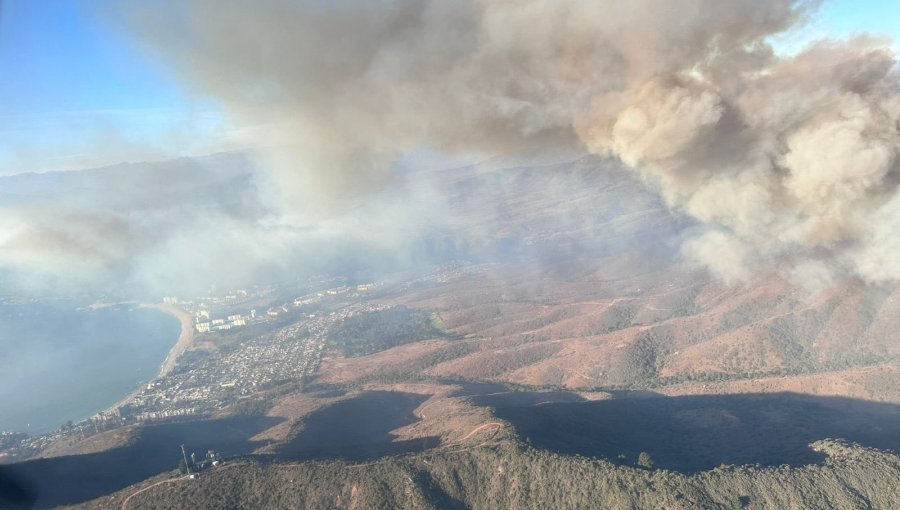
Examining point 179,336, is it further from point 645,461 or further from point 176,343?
point 645,461

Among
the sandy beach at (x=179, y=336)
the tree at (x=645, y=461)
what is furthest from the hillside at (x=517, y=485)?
the sandy beach at (x=179, y=336)

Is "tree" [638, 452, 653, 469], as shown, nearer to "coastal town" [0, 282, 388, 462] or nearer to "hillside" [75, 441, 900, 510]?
"hillside" [75, 441, 900, 510]

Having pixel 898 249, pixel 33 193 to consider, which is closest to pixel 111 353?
pixel 33 193

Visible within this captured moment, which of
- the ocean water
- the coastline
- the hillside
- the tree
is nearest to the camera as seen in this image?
the hillside

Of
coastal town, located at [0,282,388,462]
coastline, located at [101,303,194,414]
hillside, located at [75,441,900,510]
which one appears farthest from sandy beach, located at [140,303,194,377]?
hillside, located at [75,441,900,510]

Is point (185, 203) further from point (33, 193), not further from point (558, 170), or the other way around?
point (558, 170)
